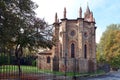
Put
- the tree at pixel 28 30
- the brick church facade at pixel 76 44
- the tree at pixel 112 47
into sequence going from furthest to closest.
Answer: the tree at pixel 112 47, the brick church facade at pixel 76 44, the tree at pixel 28 30

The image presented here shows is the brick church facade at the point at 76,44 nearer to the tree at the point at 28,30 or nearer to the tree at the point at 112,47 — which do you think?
the tree at the point at 112,47

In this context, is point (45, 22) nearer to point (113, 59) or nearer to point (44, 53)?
point (44, 53)

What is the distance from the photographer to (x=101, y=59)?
65.6 m

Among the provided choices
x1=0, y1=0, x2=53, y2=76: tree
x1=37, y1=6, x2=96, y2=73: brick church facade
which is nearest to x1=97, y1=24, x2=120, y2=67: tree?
x1=37, y1=6, x2=96, y2=73: brick church facade

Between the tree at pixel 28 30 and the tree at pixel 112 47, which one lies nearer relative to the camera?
the tree at pixel 28 30

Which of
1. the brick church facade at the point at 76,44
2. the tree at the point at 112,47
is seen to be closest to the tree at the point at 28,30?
the brick church facade at the point at 76,44

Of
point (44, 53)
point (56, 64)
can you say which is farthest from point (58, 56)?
point (44, 53)

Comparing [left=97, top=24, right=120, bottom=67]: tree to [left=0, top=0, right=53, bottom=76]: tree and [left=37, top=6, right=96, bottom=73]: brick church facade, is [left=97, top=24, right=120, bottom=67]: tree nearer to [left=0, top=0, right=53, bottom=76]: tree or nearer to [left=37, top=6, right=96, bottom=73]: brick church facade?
[left=37, top=6, right=96, bottom=73]: brick church facade

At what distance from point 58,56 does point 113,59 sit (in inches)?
712

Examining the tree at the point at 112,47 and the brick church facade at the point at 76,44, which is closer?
the brick church facade at the point at 76,44

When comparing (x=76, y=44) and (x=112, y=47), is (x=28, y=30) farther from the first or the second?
(x=112, y=47)

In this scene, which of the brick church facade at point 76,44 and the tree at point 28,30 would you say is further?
the brick church facade at point 76,44

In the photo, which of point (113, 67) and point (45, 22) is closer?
point (45, 22)

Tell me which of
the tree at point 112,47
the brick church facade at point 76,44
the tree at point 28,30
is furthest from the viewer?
the tree at point 112,47
